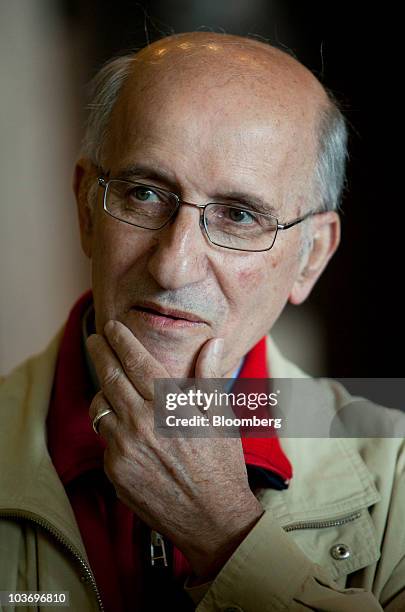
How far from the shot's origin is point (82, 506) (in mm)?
1574

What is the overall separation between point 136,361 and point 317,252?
605 millimetres

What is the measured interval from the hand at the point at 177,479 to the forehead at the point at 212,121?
0.40m

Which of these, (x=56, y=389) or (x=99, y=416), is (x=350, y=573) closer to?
(x=99, y=416)

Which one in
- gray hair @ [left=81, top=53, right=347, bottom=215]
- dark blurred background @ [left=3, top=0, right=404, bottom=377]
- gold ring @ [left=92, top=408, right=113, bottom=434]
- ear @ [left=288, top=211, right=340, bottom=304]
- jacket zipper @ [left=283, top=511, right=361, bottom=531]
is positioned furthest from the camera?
dark blurred background @ [left=3, top=0, right=404, bottom=377]

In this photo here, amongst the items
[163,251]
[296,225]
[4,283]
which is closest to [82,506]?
[163,251]

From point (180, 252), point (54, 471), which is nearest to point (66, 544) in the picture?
point (54, 471)

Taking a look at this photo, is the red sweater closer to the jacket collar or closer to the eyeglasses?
the jacket collar

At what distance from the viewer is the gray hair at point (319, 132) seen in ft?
5.60

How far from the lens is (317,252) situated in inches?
73.5

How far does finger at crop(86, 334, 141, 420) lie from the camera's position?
1.44m

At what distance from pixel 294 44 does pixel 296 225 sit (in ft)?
5.19

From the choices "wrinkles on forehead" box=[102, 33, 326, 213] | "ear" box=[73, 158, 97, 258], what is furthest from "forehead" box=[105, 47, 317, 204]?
"ear" box=[73, 158, 97, 258]

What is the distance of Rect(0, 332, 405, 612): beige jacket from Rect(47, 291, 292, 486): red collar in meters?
0.03

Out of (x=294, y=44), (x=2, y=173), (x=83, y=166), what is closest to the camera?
(x=83, y=166)
